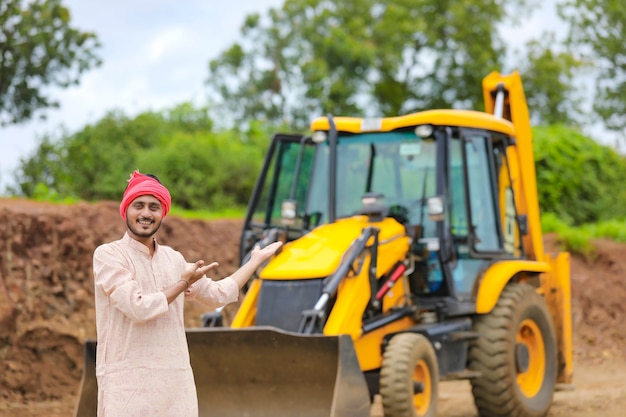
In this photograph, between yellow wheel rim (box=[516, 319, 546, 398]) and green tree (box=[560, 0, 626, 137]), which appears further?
green tree (box=[560, 0, 626, 137])

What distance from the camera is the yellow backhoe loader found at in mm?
7395

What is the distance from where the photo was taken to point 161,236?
13516mm

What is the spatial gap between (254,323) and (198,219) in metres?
6.48

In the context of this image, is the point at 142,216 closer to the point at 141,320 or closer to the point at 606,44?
the point at 141,320

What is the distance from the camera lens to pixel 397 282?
8555 mm

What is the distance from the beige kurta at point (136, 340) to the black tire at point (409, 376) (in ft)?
10.8

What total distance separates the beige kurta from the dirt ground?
566 cm

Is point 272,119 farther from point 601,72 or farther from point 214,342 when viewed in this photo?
point 214,342

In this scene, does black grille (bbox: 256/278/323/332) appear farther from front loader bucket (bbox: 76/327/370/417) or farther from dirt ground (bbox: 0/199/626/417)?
dirt ground (bbox: 0/199/626/417)

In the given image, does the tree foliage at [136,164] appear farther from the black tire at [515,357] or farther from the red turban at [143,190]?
the red turban at [143,190]

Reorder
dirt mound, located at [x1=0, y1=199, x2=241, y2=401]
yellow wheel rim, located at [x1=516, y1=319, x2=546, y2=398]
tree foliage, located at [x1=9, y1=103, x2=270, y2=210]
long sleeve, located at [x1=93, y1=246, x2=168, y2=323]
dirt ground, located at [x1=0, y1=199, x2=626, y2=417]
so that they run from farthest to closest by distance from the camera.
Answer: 1. tree foliage, located at [x1=9, y1=103, x2=270, y2=210]
2. dirt mound, located at [x1=0, y1=199, x2=241, y2=401]
3. dirt ground, located at [x1=0, y1=199, x2=626, y2=417]
4. yellow wheel rim, located at [x1=516, y1=319, x2=546, y2=398]
5. long sleeve, located at [x1=93, y1=246, x2=168, y2=323]

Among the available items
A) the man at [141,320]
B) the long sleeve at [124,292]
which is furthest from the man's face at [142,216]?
the long sleeve at [124,292]

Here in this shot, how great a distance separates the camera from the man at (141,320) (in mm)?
Answer: 4191

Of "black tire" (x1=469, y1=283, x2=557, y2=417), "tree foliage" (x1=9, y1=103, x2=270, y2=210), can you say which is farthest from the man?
"tree foliage" (x1=9, y1=103, x2=270, y2=210)
